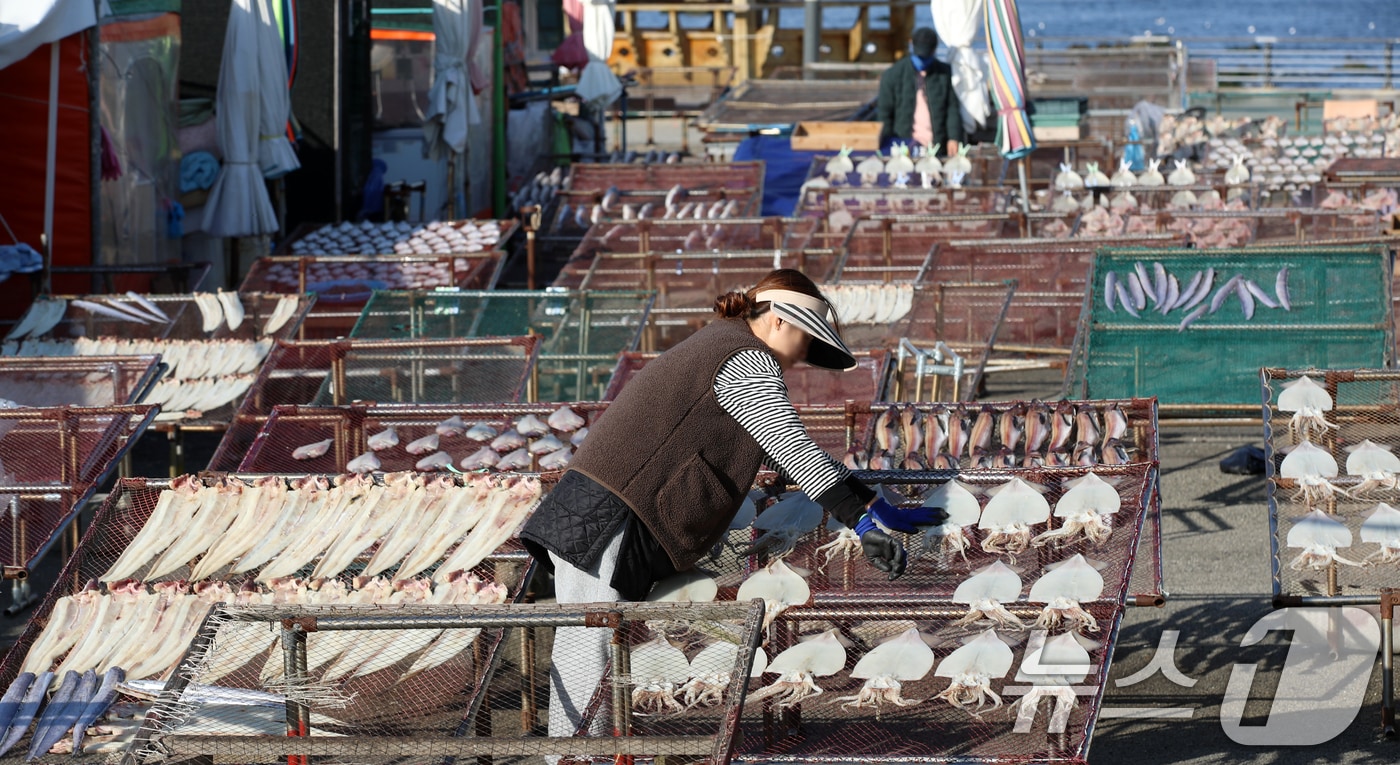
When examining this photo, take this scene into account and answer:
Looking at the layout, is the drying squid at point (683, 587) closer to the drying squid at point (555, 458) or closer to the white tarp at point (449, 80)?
the drying squid at point (555, 458)

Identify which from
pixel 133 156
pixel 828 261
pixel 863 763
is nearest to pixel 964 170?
pixel 828 261

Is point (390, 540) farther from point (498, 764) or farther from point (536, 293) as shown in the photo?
point (536, 293)

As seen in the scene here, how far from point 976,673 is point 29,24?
8.39 m

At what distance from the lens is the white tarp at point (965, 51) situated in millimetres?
16453

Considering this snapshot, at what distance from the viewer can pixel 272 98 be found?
540 inches

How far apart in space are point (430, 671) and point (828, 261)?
6.97m

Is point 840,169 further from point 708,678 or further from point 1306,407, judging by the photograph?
point 708,678

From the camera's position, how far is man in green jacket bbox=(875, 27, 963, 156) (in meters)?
16.2

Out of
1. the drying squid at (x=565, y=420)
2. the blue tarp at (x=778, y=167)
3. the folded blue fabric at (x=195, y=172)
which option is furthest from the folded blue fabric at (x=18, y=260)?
the blue tarp at (x=778, y=167)

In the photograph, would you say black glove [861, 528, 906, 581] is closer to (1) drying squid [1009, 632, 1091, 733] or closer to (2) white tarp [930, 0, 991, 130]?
(1) drying squid [1009, 632, 1091, 733]

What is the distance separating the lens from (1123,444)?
6.17 meters

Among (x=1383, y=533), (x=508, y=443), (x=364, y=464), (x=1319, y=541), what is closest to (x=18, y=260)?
(x=364, y=464)

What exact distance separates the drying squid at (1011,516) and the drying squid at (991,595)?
6.4 inches

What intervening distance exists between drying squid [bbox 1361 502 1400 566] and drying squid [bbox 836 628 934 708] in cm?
186
